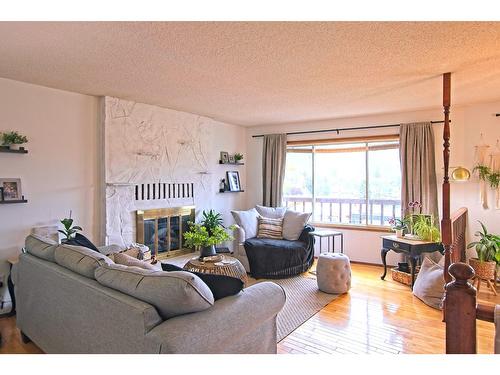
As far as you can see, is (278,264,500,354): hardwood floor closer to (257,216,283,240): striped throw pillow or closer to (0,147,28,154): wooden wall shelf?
(257,216,283,240): striped throw pillow

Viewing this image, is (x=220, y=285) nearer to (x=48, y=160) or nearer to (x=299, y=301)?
(x=299, y=301)

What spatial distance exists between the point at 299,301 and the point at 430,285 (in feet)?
4.50

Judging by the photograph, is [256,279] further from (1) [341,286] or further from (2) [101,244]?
(2) [101,244]

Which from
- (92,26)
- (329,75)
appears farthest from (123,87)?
(329,75)

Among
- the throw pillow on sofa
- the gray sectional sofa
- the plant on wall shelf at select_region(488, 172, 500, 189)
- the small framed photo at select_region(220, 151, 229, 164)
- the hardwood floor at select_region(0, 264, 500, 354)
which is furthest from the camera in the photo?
the small framed photo at select_region(220, 151, 229, 164)

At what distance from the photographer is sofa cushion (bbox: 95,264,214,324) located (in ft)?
5.12

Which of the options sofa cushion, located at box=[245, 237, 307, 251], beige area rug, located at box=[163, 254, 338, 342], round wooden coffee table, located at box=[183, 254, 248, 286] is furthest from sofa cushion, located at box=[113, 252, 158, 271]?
sofa cushion, located at box=[245, 237, 307, 251]

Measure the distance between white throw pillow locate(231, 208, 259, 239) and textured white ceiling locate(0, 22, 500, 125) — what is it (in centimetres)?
163

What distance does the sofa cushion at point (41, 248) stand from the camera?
7.77 feet

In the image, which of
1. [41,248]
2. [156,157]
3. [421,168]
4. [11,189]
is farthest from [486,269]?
[11,189]

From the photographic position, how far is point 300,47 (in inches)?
95.0

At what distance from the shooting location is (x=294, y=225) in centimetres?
477

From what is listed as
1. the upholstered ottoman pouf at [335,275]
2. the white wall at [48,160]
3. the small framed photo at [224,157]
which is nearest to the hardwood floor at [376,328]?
the upholstered ottoman pouf at [335,275]

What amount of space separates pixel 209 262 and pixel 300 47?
2.02 m
